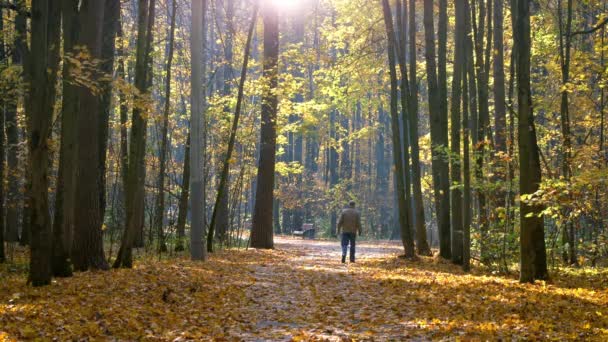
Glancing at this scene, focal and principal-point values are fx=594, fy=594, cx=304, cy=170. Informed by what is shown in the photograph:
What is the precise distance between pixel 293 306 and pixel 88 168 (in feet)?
17.7

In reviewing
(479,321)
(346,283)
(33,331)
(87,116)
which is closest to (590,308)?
(479,321)

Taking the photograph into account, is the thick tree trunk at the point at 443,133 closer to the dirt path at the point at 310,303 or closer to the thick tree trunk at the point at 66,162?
the dirt path at the point at 310,303

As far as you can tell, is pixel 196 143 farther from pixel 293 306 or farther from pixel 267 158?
pixel 293 306

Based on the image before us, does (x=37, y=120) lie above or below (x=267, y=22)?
below

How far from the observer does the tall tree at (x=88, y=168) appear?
38.7ft

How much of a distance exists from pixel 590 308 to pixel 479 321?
2.10m

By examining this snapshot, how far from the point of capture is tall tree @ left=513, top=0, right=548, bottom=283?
11.5 metres

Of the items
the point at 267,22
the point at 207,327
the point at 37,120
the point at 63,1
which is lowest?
the point at 207,327

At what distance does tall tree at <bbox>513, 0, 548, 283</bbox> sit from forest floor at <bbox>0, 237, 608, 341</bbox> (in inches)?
22.9

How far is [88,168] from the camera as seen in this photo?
12227 millimetres

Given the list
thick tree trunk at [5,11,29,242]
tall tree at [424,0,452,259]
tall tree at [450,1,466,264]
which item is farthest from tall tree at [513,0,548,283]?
thick tree trunk at [5,11,29,242]

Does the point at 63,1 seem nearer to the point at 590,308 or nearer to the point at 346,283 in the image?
the point at 346,283

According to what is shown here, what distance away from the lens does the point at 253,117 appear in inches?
946

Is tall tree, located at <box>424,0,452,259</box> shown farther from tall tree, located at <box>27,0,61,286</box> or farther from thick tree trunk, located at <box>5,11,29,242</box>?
thick tree trunk, located at <box>5,11,29,242</box>
